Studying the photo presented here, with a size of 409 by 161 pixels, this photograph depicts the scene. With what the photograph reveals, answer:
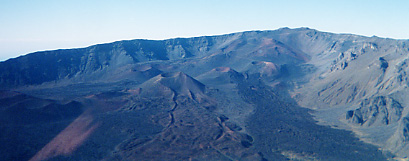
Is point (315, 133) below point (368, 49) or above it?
below

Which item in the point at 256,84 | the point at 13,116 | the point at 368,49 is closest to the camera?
the point at 13,116

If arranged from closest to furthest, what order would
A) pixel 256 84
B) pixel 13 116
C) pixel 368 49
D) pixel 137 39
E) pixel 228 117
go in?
pixel 13 116, pixel 228 117, pixel 368 49, pixel 256 84, pixel 137 39

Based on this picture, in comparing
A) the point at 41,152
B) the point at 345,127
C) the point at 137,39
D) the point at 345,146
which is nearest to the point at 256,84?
the point at 345,127

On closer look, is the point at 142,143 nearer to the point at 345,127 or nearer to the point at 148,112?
the point at 148,112

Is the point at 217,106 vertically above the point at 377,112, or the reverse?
the point at 377,112

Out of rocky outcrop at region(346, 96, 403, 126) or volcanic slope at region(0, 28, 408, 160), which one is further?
rocky outcrop at region(346, 96, 403, 126)

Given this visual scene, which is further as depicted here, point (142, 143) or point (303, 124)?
point (303, 124)

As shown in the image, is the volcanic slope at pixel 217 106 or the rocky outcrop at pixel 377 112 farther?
the rocky outcrop at pixel 377 112

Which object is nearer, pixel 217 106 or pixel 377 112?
pixel 377 112
